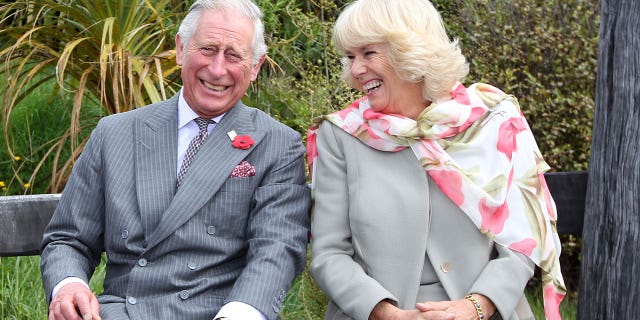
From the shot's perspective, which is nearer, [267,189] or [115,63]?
[267,189]

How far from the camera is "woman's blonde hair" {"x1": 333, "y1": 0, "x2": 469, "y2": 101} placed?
3.43 metres

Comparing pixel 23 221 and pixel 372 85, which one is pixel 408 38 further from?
pixel 23 221

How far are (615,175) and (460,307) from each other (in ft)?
2.78

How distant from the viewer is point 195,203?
339cm

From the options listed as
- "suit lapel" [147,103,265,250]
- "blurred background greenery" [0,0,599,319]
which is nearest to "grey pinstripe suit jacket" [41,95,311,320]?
"suit lapel" [147,103,265,250]

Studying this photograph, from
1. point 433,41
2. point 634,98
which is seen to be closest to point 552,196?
point 634,98

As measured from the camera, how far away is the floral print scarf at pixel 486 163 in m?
3.39

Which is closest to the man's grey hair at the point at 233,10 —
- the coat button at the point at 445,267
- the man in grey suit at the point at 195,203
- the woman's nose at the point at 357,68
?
the man in grey suit at the point at 195,203

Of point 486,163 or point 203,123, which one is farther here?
point 203,123

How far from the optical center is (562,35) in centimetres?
576

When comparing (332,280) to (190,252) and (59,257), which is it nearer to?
(190,252)

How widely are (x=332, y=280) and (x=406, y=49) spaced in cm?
79

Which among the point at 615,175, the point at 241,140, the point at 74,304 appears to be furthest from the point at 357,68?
the point at 74,304

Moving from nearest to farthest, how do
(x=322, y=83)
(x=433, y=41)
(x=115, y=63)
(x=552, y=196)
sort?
(x=433, y=41) < (x=552, y=196) < (x=322, y=83) < (x=115, y=63)
